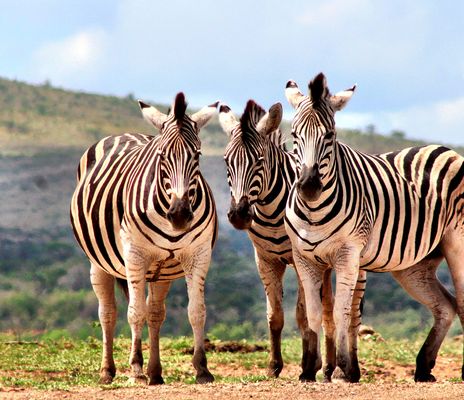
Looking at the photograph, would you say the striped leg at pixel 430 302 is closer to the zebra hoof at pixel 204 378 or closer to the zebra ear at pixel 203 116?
the zebra hoof at pixel 204 378

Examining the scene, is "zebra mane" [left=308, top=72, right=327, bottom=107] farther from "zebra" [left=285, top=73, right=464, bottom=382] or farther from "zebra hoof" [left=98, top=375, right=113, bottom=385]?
"zebra hoof" [left=98, top=375, right=113, bottom=385]

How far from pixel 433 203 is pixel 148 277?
306 centimetres

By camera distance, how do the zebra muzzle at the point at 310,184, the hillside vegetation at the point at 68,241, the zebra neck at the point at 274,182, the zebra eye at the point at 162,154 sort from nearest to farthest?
1. the zebra muzzle at the point at 310,184
2. the zebra eye at the point at 162,154
3. the zebra neck at the point at 274,182
4. the hillside vegetation at the point at 68,241

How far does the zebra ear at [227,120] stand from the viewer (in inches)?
420

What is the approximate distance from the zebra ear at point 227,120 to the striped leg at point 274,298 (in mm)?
1407

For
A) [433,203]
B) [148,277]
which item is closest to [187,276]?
[148,277]

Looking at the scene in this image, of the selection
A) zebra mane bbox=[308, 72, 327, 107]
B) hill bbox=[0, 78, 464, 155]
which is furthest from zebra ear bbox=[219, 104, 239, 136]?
hill bbox=[0, 78, 464, 155]

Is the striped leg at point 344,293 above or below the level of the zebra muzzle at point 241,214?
below

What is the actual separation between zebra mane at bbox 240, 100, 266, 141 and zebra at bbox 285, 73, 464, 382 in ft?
1.59

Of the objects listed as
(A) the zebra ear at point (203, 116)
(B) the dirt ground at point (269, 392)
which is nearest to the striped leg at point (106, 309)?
(B) the dirt ground at point (269, 392)

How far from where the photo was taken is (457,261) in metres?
11.0

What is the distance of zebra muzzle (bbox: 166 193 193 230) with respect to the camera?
9391mm

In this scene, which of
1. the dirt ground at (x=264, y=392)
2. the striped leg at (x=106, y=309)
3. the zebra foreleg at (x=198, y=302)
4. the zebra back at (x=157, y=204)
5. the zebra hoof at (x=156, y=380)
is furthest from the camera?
the striped leg at (x=106, y=309)

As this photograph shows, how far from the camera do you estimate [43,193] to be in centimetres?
4197
